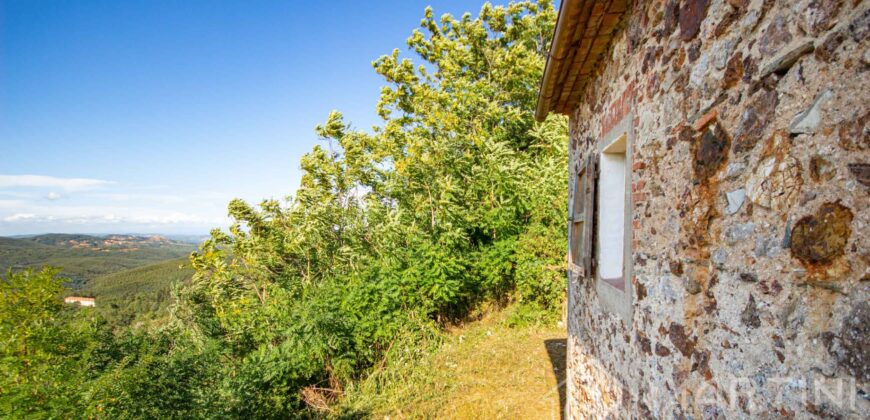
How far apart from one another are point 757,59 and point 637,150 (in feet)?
3.18

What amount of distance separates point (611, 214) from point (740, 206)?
1.83 meters

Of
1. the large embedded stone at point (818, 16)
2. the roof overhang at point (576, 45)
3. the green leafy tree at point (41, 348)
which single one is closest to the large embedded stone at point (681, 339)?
the large embedded stone at point (818, 16)

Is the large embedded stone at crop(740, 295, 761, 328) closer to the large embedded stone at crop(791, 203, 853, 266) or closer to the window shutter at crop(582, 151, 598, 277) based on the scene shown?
the large embedded stone at crop(791, 203, 853, 266)

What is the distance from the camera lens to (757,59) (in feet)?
3.97

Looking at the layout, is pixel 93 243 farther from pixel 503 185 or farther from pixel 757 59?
pixel 757 59

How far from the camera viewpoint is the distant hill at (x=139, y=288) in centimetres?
2138

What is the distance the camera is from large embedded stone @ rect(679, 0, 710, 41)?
154cm

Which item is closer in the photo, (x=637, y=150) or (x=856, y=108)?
(x=856, y=108)

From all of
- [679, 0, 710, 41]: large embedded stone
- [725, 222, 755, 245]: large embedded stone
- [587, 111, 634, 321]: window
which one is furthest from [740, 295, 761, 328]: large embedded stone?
[587, 111, 634, 321]: window

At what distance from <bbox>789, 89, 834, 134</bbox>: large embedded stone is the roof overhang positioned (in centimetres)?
166

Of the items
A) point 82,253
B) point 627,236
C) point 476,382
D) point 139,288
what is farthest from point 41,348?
point 82,253

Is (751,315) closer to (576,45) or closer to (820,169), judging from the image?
(820,169)

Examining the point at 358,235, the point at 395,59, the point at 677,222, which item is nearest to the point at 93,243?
the point at 395,59

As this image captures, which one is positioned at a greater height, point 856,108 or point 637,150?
point 637,150
